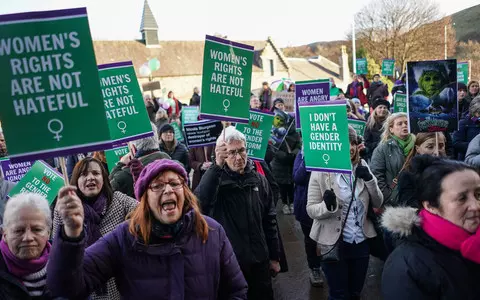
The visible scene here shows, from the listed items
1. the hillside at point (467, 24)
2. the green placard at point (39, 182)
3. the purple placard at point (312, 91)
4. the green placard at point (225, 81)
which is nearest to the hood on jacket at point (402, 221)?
the green placard at point (225, 81)

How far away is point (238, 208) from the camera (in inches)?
143

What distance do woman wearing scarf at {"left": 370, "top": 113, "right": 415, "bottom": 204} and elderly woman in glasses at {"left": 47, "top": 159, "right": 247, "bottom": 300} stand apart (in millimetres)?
2778

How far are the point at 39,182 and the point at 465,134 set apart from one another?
19.2ft

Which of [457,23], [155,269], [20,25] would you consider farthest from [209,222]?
[457,23]

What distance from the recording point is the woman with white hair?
232cm

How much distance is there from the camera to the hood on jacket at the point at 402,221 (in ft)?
7.15

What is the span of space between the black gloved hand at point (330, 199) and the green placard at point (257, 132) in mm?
1917

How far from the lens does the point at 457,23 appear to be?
7469 cm

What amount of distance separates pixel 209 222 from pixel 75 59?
114 centimetres

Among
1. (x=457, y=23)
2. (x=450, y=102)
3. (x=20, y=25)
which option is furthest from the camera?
(x=457, y=23)

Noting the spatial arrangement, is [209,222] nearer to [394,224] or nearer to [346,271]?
[394,224]

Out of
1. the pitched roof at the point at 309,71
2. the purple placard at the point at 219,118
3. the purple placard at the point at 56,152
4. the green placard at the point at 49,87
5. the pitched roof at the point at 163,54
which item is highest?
the pitched roof at the point at 163,54

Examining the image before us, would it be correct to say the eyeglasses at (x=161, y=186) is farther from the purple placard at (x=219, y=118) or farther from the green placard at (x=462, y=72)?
the green placard at (x=462, y=72)

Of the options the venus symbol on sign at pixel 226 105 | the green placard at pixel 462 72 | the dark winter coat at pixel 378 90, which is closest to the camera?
the venus symbol on sign at pixel 226 105
